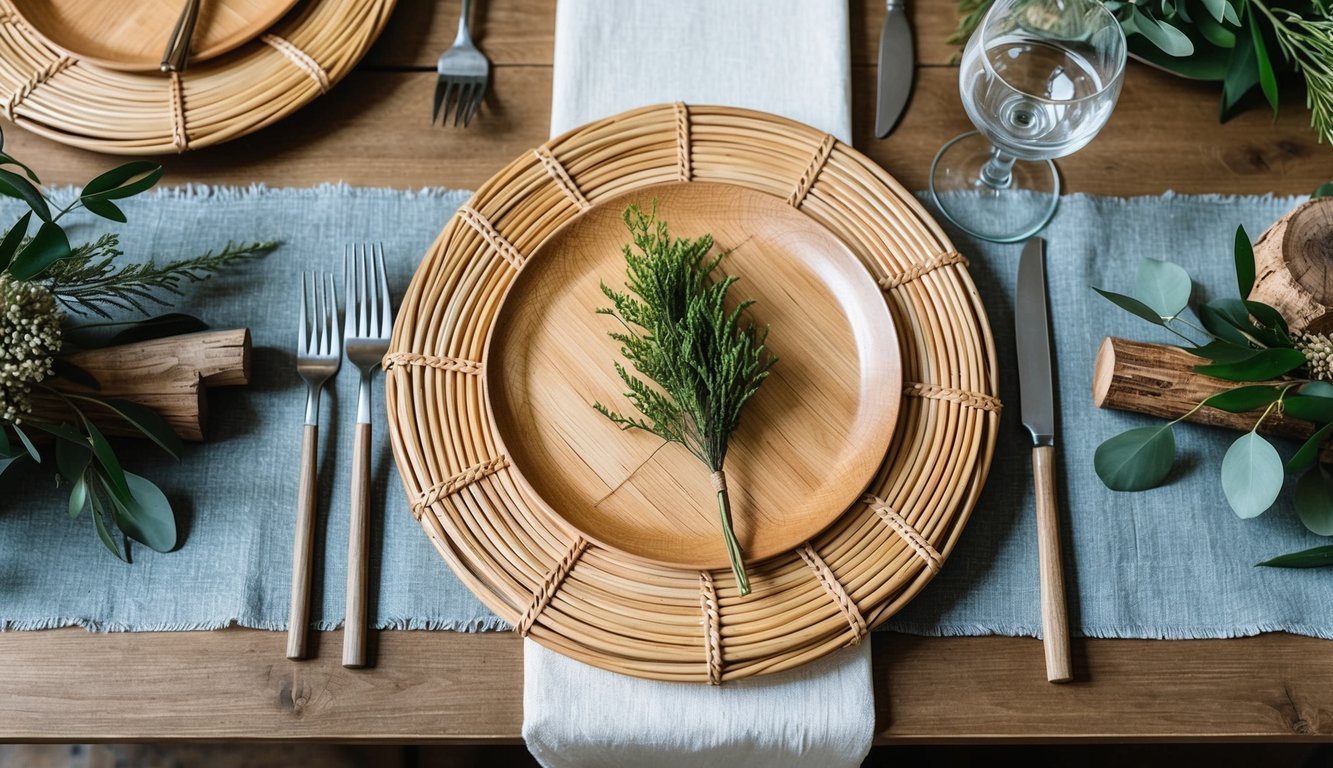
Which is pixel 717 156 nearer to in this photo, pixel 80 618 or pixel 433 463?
pixel 433 463

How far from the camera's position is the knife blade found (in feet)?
3.51

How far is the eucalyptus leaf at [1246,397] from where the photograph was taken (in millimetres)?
862

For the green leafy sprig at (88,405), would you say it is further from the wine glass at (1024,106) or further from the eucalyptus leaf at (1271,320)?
the eucalyptus leaf at (1271,320)

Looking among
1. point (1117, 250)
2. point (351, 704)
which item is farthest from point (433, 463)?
point (1117, 250)

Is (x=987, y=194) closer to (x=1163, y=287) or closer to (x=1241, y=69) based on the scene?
(x=1163, y=287)

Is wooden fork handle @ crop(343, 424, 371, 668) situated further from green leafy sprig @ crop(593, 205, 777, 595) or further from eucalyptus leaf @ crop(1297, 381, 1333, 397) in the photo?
eucalyptus leaf @ crop(1297, 381, 1333, 397)

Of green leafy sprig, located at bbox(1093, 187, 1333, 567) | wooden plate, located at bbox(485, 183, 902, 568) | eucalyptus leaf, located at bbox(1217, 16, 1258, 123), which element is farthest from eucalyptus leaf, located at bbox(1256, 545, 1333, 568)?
eucalyptus leaf, located at bbox(1217, 16, 1258, 123)

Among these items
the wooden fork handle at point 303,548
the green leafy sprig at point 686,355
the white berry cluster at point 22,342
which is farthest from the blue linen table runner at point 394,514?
the green leafy sprig at point 686,355

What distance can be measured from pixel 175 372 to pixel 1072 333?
903 millimetres

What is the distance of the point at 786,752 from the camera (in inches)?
33.6

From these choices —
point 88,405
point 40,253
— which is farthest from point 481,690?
point 40,253

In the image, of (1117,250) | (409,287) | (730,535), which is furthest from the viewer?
(1117,250)

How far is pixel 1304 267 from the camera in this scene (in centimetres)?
91

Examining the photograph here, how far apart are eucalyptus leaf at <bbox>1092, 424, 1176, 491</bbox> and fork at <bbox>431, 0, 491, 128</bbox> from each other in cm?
76
